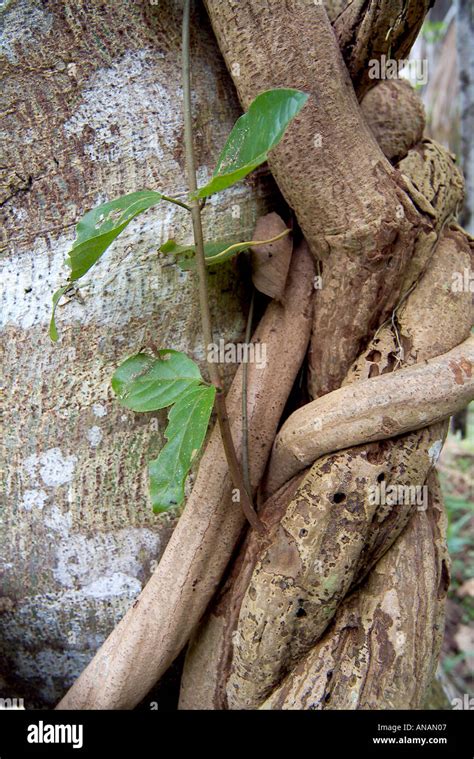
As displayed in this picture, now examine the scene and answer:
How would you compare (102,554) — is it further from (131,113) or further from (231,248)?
(131,113)

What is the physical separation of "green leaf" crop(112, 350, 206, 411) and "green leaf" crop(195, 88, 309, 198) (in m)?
0.27

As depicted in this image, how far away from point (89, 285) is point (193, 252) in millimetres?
179

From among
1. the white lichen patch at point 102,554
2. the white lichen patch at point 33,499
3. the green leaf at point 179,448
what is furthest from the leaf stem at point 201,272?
the white lichen patch at point 33,499

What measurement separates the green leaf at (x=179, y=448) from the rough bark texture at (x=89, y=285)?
0.69 ft

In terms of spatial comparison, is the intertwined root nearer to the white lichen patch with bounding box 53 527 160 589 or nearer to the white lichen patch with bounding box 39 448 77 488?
the white lichen patch with bounding box 53 527 160 589

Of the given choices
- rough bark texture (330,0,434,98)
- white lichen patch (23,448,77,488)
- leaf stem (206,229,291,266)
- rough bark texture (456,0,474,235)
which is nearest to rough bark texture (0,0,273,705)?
white lichen patch (23,448,77,488)

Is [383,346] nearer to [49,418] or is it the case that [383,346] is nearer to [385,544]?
[385,544]

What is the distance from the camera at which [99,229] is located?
0.84 m

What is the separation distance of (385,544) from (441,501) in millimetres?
208

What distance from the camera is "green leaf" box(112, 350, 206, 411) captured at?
0.93 meters

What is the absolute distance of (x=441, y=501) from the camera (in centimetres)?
119

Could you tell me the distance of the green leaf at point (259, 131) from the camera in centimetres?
72

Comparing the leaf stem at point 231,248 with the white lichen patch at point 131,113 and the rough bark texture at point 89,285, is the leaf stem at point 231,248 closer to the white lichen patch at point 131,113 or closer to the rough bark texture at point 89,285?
the rough bark texture at point 89,285
